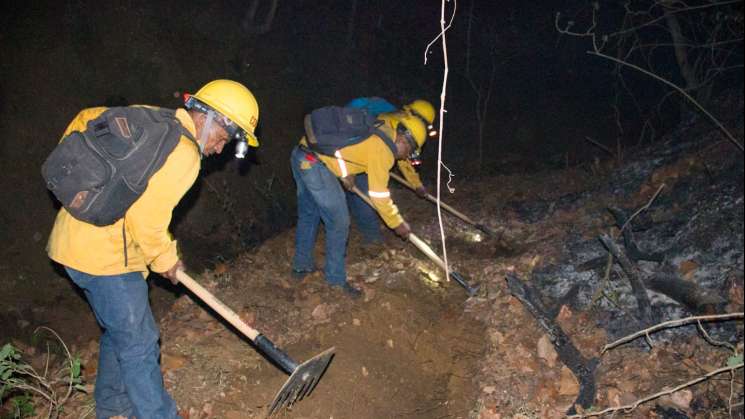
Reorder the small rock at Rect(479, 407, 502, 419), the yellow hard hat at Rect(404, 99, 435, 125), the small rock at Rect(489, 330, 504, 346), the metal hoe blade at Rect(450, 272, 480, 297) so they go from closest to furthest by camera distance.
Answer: the small rock at Rect(479, 407, 502, 419) → the small rock at Rect(489, 330, 504, 346) → the metal hoe blade at Rect(450, 272, 480, 297) → the yellow hard hat at Rect(404, 99, 435, 125)

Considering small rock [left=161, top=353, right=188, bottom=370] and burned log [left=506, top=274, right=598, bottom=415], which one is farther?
small rock [left=161, top=353, right=188, bottom=370]

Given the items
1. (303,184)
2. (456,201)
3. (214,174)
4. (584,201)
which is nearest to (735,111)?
(584,201)

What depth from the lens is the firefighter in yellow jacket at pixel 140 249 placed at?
2.72 meters

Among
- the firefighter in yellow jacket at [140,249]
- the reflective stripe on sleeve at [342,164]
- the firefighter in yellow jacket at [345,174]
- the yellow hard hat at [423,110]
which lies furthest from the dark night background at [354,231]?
the yellow hard hat at [423,110]

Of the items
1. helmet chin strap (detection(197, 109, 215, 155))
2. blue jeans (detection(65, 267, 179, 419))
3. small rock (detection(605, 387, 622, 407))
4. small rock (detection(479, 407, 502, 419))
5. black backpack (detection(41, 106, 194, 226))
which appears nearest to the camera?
black backpack (detection(41, 106, 194, 226))

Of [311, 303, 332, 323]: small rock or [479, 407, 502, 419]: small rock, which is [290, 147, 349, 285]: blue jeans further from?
[479, 407, 502, 419]: small rock

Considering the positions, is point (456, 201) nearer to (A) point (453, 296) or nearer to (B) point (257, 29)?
(A) point (453, 296)

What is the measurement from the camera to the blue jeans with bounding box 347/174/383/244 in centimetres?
633

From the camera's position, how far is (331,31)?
9.19 meters

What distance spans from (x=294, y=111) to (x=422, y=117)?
3.29 meters

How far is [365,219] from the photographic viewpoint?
252 inches

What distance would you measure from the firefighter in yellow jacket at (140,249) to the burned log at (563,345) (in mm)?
2762

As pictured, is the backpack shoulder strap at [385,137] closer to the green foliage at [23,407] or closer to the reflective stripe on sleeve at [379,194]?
the reflective stripe on sleeve at [379,194]

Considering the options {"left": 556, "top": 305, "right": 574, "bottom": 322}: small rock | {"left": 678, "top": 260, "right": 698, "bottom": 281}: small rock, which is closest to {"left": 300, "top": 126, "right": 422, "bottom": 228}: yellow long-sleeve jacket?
{"left": 556, "top": 305, "right": 574, "bottom": 322}: small rock
